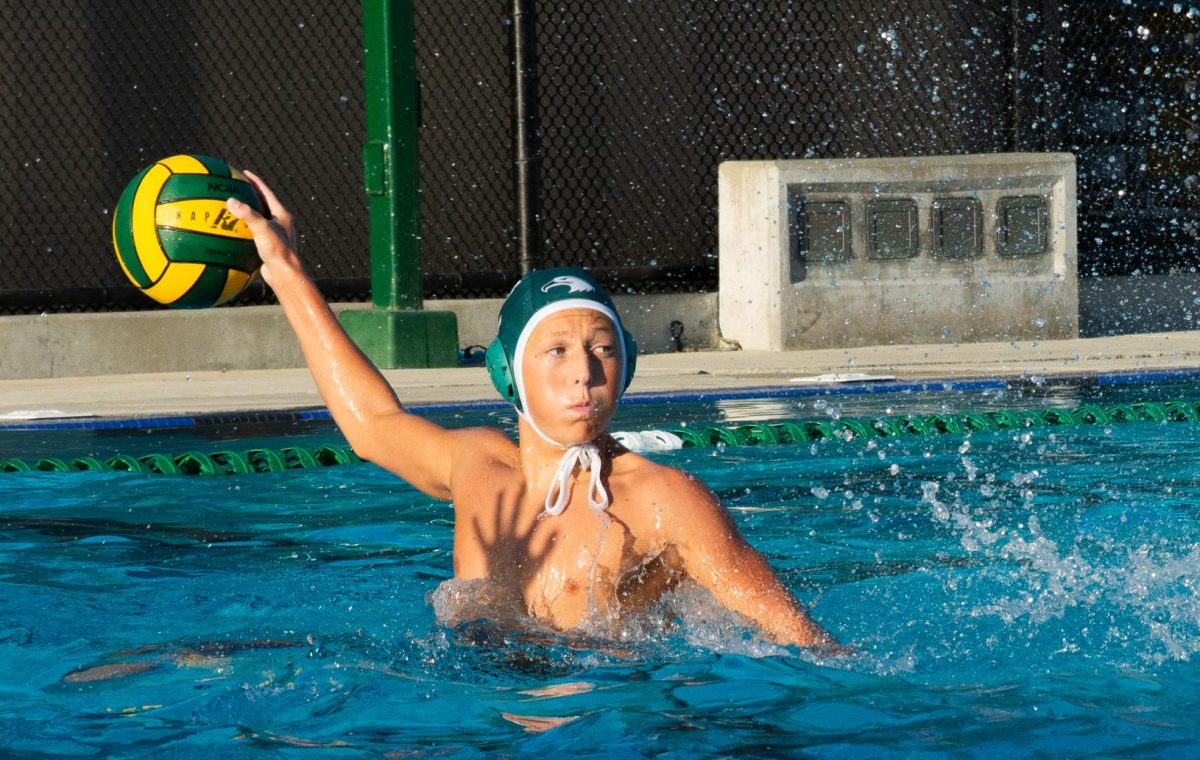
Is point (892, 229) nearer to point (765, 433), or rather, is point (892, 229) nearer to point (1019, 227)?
point (1019, 227)

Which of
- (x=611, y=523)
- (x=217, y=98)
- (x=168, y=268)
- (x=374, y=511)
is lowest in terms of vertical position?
(x=374, y=511)

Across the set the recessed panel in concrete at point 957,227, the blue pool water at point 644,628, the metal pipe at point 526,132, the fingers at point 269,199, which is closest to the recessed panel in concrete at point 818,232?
the recessed panel in concrete at point 957,227

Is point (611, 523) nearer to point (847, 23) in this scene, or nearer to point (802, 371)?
point (802, 371)

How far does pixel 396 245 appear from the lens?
891 cm

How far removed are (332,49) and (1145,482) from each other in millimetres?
6957

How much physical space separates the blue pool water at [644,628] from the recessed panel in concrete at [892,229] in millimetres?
4328

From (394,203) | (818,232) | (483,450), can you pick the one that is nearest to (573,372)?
(483,450)

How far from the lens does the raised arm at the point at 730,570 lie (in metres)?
2.76

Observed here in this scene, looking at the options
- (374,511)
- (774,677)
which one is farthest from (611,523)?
(374,511)

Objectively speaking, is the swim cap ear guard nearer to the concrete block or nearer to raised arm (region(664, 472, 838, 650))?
raised arm (region(664, 472, 838, 650))

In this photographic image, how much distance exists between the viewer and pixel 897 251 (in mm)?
10211

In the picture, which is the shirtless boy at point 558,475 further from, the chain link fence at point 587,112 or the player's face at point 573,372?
the chain link fence at point 587,112

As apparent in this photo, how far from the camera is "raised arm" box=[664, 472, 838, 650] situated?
2762mm

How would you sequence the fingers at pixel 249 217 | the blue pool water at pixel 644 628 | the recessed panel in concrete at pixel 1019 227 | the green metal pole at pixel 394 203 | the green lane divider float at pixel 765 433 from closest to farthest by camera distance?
the blue pool water at pixel 644 628 → the fingers at pixel 249 217 → the green lane divider float at pixel 765 433 → the green metal pole at pixel 394 203 → the recessed panel in concrete at pixel 1019 227
